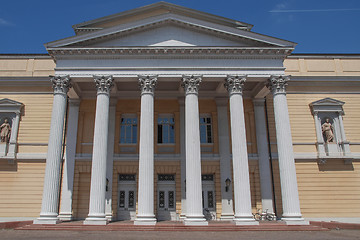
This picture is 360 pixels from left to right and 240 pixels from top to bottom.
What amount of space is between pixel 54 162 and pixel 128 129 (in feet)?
20.1

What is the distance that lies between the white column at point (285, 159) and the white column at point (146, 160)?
23.0 feet

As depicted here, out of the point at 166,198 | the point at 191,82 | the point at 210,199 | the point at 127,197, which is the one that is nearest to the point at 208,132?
the point at 210,199

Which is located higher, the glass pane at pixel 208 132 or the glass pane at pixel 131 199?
the glass pane at pixel 208 132

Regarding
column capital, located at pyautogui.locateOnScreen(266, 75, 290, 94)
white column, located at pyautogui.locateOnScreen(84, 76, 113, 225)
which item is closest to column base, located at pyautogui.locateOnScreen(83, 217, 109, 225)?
white column, located at pyautogui.locateOnScreen(84, 76, 113, 225)

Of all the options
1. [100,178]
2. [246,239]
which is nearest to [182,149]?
[100,178]

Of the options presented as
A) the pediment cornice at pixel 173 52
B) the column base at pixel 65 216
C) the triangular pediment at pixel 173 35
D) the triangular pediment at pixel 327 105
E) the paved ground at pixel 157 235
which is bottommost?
the paved ground at pixel 157 235

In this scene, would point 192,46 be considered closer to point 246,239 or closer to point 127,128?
point 127,128

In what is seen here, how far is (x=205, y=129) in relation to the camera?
2220cm

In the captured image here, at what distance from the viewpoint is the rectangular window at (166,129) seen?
72.0ft

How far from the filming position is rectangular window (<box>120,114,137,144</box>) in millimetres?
21875

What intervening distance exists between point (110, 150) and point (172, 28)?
876 centimetres

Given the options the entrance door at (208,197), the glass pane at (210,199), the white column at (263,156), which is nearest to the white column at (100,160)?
the entrance door at (208,197)

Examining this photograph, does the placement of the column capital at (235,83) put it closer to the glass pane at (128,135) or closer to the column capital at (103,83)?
the column capital at (103,83)

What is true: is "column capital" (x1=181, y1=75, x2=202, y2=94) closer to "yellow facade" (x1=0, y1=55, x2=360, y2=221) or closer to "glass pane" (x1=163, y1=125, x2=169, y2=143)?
"yellow facade" (x1=0, y1=55, x2=360, y2=221)
